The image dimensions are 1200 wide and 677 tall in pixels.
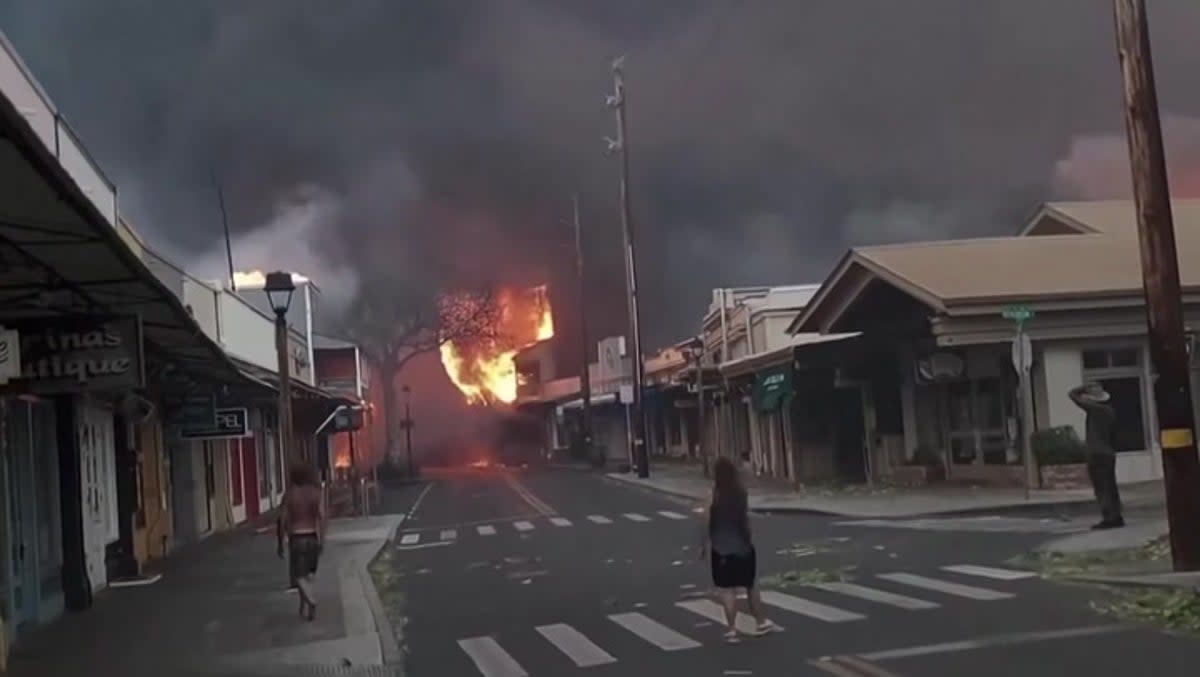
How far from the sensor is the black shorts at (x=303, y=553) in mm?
15641

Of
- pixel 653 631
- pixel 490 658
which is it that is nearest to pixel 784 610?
pixel 653 631

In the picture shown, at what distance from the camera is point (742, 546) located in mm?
12773

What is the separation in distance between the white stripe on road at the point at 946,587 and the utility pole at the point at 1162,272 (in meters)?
1.78

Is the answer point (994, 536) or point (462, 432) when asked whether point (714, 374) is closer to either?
point (994, 536)

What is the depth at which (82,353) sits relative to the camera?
1376cm

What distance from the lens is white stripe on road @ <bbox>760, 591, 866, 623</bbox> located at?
43.5 feet

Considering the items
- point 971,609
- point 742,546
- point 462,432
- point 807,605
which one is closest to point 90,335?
point 742,546

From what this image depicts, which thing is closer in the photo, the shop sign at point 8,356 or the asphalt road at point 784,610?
the asphalt road at point 784,610

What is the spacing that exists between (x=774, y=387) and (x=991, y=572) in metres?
22.0

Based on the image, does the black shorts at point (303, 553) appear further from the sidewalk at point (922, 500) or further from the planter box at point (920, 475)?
the planter box at point (920, 475)

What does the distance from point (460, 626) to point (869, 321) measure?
22504mm

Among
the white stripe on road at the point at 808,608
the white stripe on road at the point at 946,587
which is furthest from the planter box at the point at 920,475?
the white stripe on road at the point at 808,608

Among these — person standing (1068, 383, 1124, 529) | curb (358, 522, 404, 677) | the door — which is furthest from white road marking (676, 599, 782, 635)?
the door

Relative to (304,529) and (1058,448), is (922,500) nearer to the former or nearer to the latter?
(1058,448)
